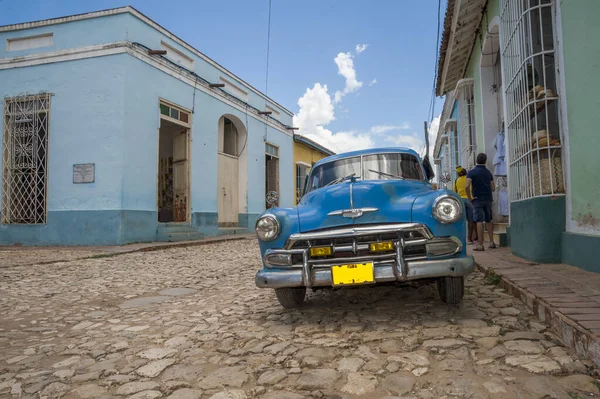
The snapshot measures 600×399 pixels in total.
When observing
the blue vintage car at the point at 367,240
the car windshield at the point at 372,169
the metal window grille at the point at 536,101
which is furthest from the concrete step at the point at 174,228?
the metal window grille at the point at 536,101

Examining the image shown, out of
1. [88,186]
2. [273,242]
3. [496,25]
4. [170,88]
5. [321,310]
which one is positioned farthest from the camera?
[170,88]

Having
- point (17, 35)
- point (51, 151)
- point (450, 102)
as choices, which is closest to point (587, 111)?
point (450, 102)

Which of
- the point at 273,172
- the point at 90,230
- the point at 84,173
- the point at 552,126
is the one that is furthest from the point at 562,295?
the point at 273,172

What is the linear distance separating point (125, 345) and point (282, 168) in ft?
51.3

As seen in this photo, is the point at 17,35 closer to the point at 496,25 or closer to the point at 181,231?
the point at 181,231

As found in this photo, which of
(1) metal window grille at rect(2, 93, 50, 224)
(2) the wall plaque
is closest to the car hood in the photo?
(2) the wall plaque

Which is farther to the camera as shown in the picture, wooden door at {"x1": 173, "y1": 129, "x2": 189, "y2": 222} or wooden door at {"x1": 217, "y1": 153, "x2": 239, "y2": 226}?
wooden door at {"x1": 217, "y1": 153, "x2": 239, "y2": 226}

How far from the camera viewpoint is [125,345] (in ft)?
9.07

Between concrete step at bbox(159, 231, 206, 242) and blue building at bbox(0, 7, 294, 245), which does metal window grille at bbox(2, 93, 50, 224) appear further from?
concrete step at bbox(159, 231, 206, 242)

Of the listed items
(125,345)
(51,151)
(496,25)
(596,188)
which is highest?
(496,25)

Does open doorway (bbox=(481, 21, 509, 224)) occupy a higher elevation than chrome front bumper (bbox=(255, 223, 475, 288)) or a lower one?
higher

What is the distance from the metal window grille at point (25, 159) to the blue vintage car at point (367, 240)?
891 cm

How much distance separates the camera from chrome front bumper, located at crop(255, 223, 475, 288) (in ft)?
9.03

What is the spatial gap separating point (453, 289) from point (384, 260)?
2.21ft
